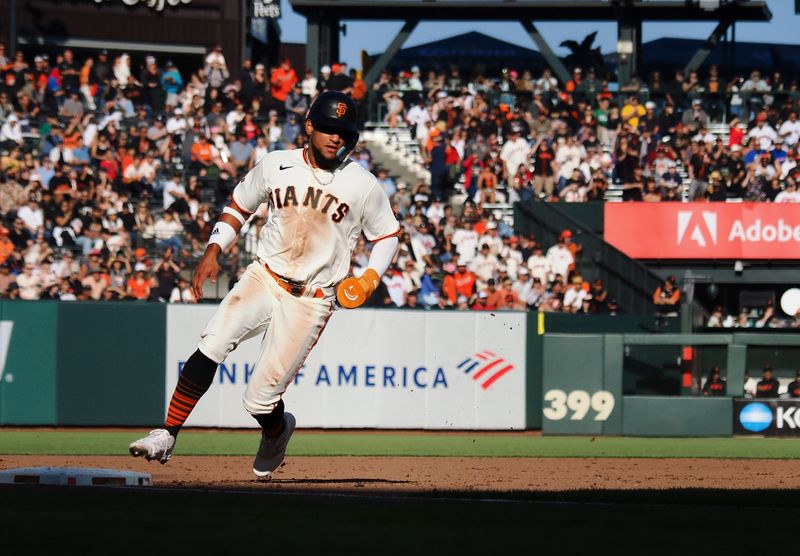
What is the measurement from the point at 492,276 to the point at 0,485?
1310 cm

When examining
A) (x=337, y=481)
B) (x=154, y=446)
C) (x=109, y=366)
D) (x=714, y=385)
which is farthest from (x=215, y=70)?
(x=154, y=446)

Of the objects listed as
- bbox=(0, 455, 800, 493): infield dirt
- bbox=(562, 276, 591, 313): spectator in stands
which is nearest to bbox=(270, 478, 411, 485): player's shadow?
bbox=(0, 455, 800, 493): infield dirt

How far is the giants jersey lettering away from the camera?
7.64 m

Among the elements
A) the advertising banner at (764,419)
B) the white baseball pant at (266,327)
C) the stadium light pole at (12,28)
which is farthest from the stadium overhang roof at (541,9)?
the white baseball pant at (266,327)

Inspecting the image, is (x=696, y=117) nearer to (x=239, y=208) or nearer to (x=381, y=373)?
(x=381, y=373)

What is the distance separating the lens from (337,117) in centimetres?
763

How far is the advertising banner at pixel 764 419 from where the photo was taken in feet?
54.9

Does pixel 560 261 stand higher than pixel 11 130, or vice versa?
pixel 11 130

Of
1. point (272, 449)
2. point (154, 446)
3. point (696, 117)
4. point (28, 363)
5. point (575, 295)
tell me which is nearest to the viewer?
point (154, 446)

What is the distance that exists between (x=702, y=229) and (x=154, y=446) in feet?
55.2

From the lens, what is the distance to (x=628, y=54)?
27.6 metres

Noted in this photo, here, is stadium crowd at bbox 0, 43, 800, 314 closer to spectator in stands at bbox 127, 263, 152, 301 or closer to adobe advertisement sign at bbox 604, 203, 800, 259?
spectator in stands at bbox 127, 263, 152, 301

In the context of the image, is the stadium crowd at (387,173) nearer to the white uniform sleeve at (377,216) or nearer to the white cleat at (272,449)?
the white cleat at (272,449)

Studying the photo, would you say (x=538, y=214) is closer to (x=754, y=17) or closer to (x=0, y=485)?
(x=754, y=17)
